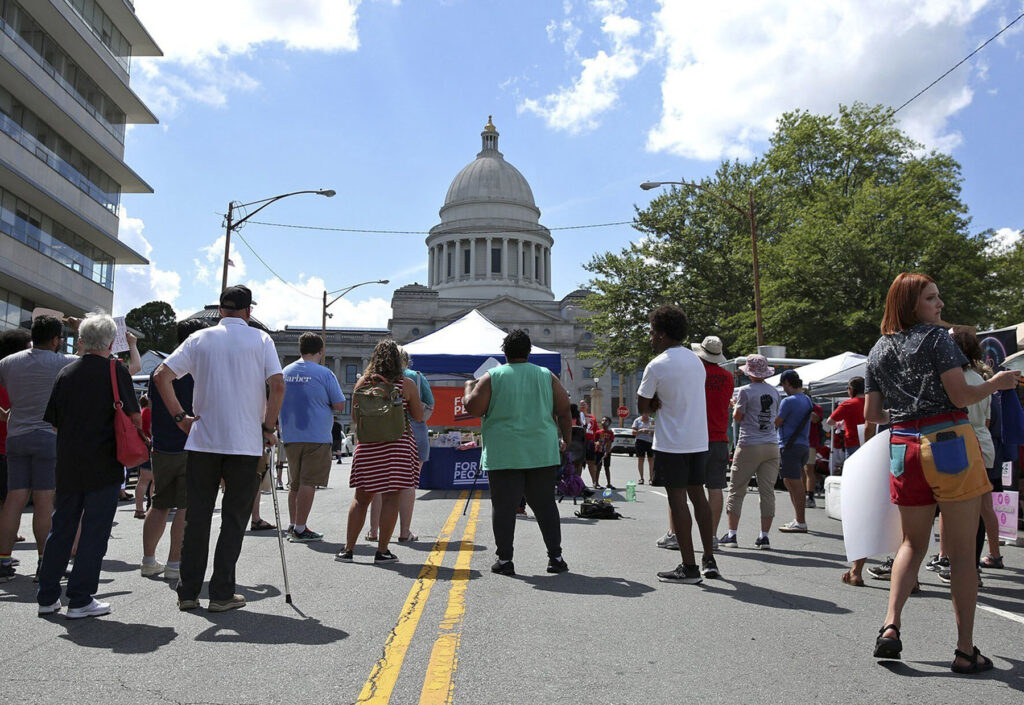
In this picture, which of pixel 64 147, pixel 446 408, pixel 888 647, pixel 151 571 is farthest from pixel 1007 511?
pixel 64 147

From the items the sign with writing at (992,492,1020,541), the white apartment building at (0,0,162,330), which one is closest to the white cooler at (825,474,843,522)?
the sign with writing at (992,492,1020,541)

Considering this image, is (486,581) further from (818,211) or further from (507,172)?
(507,172)

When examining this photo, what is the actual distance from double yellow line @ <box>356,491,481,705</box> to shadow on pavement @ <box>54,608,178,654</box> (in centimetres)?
116

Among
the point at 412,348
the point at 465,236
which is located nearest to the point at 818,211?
the point at 412,348

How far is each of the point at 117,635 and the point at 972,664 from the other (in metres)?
4.13

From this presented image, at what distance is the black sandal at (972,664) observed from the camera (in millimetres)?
3832

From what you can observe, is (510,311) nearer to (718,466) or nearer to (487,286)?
(487,286)

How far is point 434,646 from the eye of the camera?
163 inches

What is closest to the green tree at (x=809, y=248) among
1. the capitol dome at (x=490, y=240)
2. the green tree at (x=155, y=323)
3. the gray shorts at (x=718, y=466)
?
the gray shorts at (x=718, y=466)

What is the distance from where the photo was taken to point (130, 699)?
10.9 ft

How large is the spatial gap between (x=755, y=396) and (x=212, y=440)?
18.0ft

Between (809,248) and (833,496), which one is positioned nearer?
(833,496)

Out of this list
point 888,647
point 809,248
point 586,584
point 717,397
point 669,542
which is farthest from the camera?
point 809,248

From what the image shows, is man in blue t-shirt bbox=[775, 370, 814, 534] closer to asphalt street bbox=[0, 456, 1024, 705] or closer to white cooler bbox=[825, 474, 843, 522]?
white cooler bbox=[825, 474, 843, 522]
